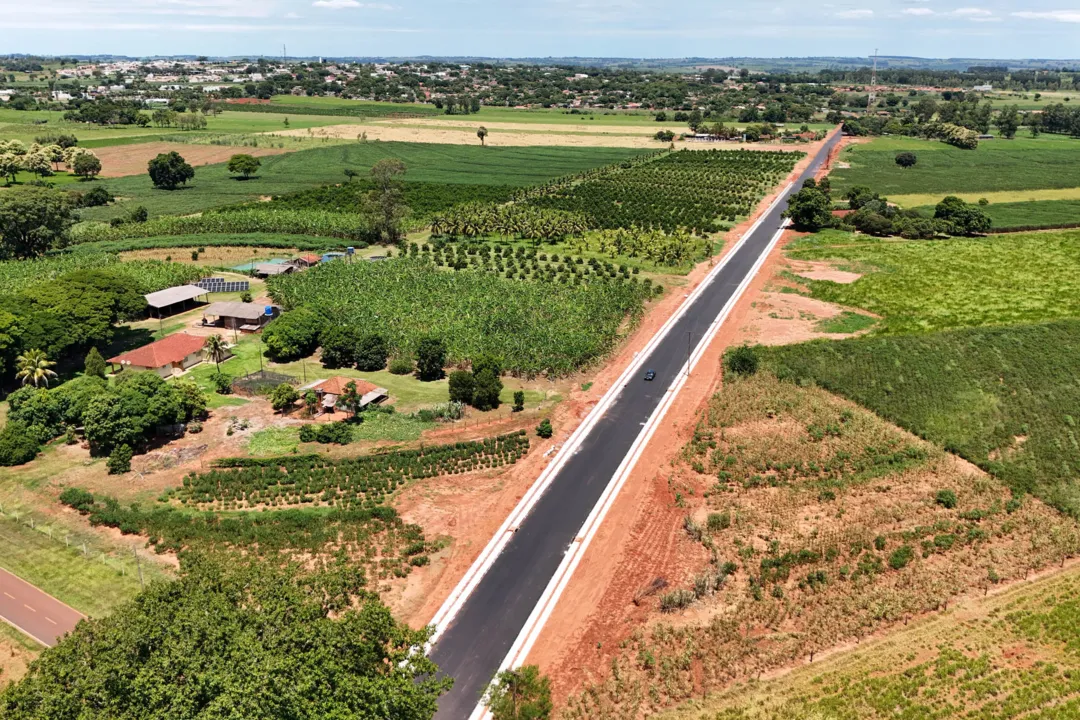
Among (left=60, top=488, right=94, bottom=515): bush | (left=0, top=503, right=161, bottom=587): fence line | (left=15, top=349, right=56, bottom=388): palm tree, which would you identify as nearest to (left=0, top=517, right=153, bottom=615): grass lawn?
(left=0, top=503, right=161, bottom=587): fence line

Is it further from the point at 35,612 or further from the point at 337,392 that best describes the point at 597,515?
the point at 35,612

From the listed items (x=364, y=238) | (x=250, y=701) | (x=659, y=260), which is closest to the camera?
(x=250, y=701)

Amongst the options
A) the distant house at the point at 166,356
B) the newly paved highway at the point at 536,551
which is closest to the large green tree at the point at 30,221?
the distant house at the point at 166,356

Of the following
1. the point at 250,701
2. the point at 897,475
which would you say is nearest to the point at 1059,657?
the point at 897,475

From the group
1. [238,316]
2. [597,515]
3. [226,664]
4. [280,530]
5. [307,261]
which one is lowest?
[280,530]

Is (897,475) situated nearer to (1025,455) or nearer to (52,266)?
(1025,455)

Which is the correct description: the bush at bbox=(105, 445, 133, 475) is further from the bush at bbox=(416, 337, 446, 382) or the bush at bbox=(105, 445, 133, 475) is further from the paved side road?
the bush at bbox=(416, 337, 446, 382)

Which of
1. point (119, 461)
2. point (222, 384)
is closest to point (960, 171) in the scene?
point (222, 384)
